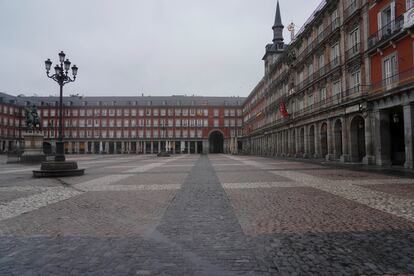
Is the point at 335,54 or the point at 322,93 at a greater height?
the point at 335,54

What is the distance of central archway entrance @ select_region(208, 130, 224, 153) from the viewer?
88.7 m

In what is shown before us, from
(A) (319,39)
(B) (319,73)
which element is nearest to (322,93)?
(B) (319,73)

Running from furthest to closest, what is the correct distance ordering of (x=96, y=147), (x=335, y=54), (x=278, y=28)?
(x=96, y=147), (x=278, y=28), (x=335, y=54)

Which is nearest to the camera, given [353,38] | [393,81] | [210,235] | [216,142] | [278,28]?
[210,235]

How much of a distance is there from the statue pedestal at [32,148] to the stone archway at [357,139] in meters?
31.0

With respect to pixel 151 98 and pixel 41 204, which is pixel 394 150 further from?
pixel 151 98

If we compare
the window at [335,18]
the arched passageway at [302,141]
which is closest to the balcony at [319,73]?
the window at [335,18]

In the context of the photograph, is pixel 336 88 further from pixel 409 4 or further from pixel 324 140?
pixel 409 4

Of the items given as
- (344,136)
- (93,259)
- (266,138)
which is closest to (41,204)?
(93,259)

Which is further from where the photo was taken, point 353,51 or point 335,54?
point 335,54

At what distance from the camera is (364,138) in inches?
888

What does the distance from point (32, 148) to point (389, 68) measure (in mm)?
34333

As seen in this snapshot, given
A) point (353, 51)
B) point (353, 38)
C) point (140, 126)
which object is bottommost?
point (140, 126)

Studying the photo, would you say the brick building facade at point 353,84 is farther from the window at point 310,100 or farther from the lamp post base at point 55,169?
the lamp post base at point 55,169
